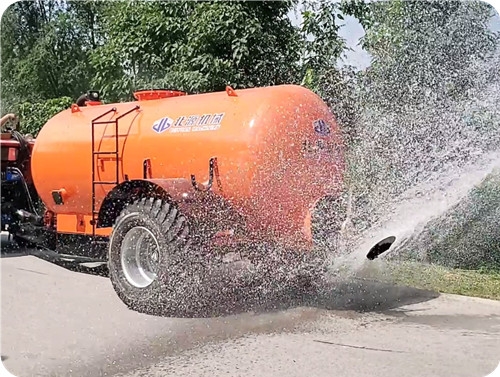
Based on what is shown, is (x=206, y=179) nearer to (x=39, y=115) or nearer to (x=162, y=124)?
(x=162, y=124)

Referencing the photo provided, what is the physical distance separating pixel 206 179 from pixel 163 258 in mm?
938

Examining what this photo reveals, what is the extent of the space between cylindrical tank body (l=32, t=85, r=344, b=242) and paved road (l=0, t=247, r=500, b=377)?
43.2 inches

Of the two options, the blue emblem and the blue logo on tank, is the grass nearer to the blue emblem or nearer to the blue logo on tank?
the blue emblem

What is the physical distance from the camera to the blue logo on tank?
722cm

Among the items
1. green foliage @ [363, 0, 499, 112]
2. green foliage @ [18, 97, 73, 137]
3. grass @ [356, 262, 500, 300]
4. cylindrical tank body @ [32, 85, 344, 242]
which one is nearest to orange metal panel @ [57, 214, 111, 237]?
cylindrical tank body @ [32, 85, 344, 242]

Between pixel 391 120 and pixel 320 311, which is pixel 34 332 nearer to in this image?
pixel 320 311

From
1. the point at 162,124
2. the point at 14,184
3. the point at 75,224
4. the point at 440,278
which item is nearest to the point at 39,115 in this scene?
the point at 14,184

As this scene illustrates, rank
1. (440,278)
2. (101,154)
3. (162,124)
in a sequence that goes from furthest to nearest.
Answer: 1. (440,278)
2. (101,154)
3. (162,124)

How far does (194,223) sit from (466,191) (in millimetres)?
3115

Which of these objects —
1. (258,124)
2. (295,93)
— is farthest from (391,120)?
(258,124)

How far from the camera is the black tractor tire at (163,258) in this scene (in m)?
6.28

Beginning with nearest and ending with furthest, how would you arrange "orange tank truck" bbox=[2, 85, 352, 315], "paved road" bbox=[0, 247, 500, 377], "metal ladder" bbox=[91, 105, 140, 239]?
"paved road" bbox=[0, 247, 500, 377] < "orange tank truck" bbox=[2, 85, 352, 315] < "metal ladder" bbox=[91, 105, 140, 239]

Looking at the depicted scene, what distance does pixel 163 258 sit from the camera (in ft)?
20.8

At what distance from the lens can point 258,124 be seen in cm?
648
